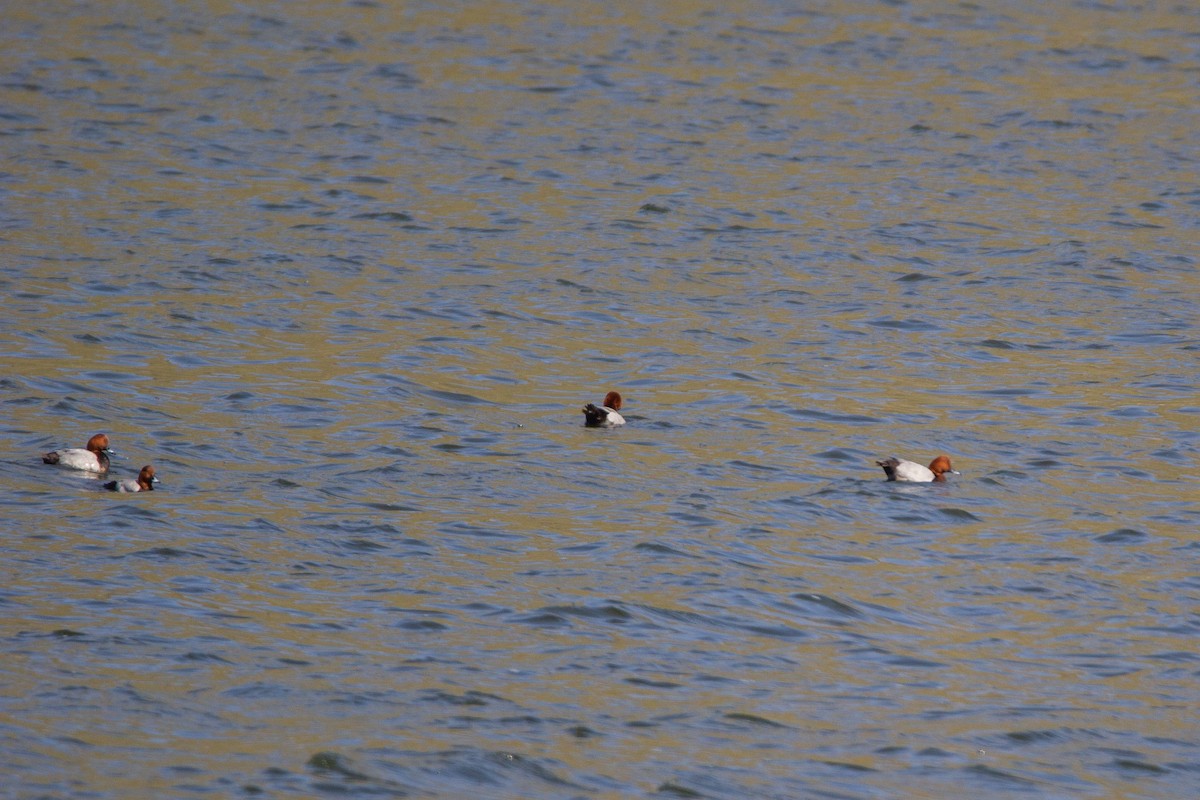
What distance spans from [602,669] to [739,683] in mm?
736

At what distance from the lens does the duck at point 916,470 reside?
12977 mm

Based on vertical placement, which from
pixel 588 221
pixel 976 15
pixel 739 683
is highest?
pixel 976 15

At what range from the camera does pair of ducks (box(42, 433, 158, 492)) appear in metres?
12.0

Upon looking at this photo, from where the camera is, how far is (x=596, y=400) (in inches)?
597

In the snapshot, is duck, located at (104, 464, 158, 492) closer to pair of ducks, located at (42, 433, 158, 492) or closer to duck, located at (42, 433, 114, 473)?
pair of ducks, located at (42, 433, 158, 492)

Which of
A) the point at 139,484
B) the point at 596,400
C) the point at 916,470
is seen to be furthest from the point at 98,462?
the point at 916,470

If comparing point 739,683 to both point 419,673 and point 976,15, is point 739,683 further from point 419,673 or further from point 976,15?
point 976,15

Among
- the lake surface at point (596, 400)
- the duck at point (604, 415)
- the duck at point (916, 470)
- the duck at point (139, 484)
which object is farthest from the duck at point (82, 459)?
the duck at point (916, 470)

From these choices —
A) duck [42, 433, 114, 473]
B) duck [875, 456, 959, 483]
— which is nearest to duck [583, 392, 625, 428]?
duck [875, 456, 959, 483]

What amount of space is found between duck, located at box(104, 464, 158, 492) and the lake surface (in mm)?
108

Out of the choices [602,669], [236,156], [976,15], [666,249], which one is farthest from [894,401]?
[976,15]

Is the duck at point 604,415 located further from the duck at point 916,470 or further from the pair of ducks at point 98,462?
the pair of ducks at point 98,462

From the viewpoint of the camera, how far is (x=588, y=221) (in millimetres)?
20609

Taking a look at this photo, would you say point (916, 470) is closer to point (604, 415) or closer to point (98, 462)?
point (604, 415)
